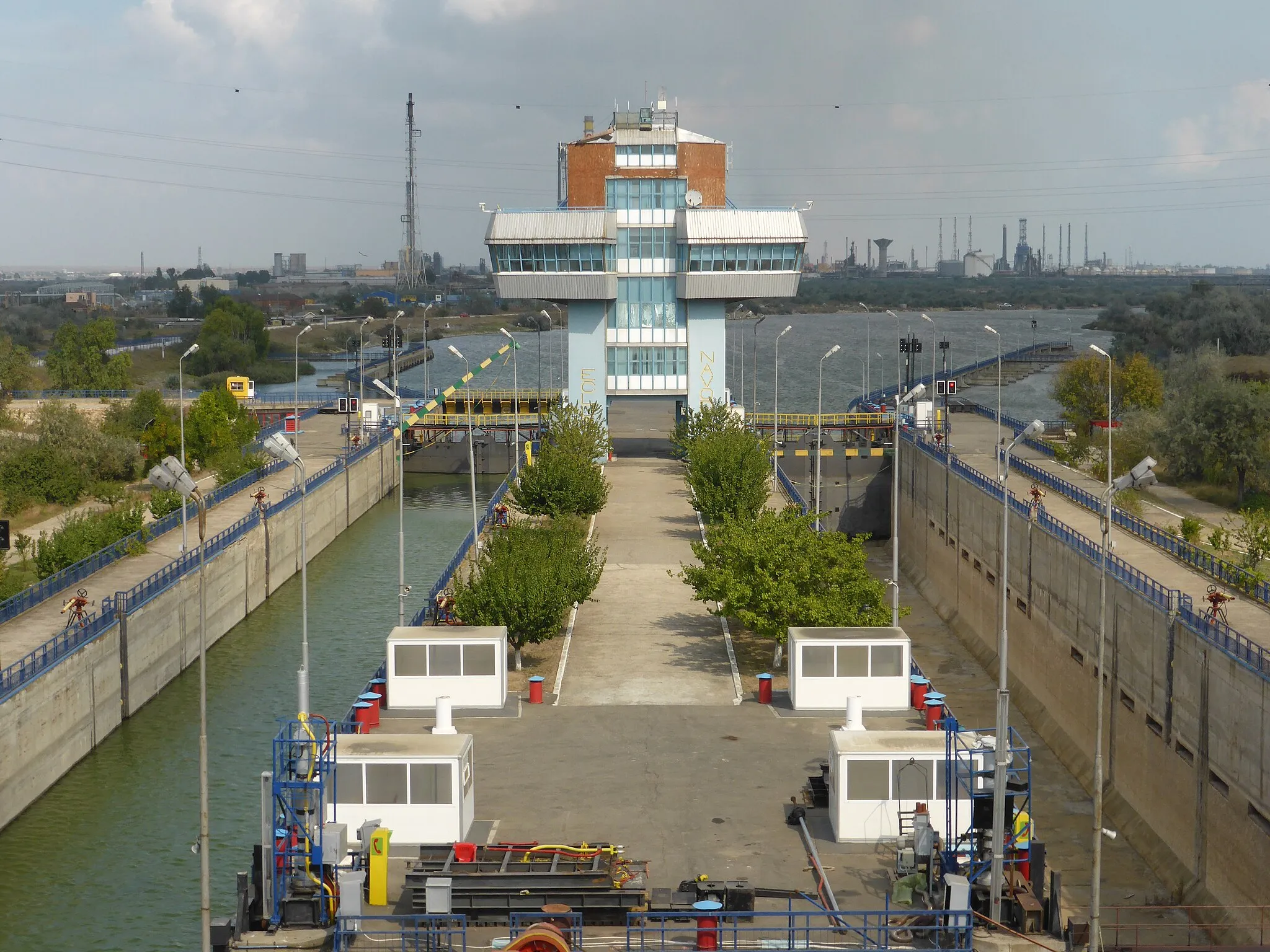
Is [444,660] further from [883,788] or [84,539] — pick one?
[84,539]

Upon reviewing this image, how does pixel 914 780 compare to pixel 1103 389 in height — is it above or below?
below

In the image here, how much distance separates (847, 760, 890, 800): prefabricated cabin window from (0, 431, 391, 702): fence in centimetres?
1669

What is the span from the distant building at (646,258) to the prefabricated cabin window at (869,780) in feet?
158

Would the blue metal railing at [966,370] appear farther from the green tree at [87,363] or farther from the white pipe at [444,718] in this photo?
the white pipe at [444,718]

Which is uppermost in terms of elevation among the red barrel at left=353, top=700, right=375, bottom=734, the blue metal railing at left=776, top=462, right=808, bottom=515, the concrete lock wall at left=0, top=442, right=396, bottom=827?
the blue metal railing at left=776, top=462, right=808, bottom=515

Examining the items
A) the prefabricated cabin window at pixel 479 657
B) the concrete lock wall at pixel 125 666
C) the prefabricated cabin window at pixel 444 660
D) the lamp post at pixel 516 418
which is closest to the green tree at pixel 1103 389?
the lamp post at pixel 516 418

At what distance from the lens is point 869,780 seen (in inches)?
872

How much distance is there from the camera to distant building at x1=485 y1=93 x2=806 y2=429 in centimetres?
6862

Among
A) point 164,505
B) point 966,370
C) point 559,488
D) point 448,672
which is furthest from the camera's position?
point 966,370

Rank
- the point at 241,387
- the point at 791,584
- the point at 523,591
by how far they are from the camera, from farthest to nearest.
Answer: the point at 241,387 → the point at 791,584 → the point at 523,591

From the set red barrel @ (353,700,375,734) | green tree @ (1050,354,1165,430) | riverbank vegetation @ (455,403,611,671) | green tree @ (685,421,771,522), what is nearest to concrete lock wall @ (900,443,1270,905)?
green tree @ (685,421,771,522)

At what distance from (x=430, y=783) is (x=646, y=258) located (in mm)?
50685

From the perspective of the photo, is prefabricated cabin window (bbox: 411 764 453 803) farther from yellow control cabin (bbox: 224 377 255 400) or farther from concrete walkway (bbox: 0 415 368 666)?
yellow control cabin (bbox: 224 377 255 400)

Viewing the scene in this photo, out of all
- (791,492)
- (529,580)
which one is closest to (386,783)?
(529,580)
